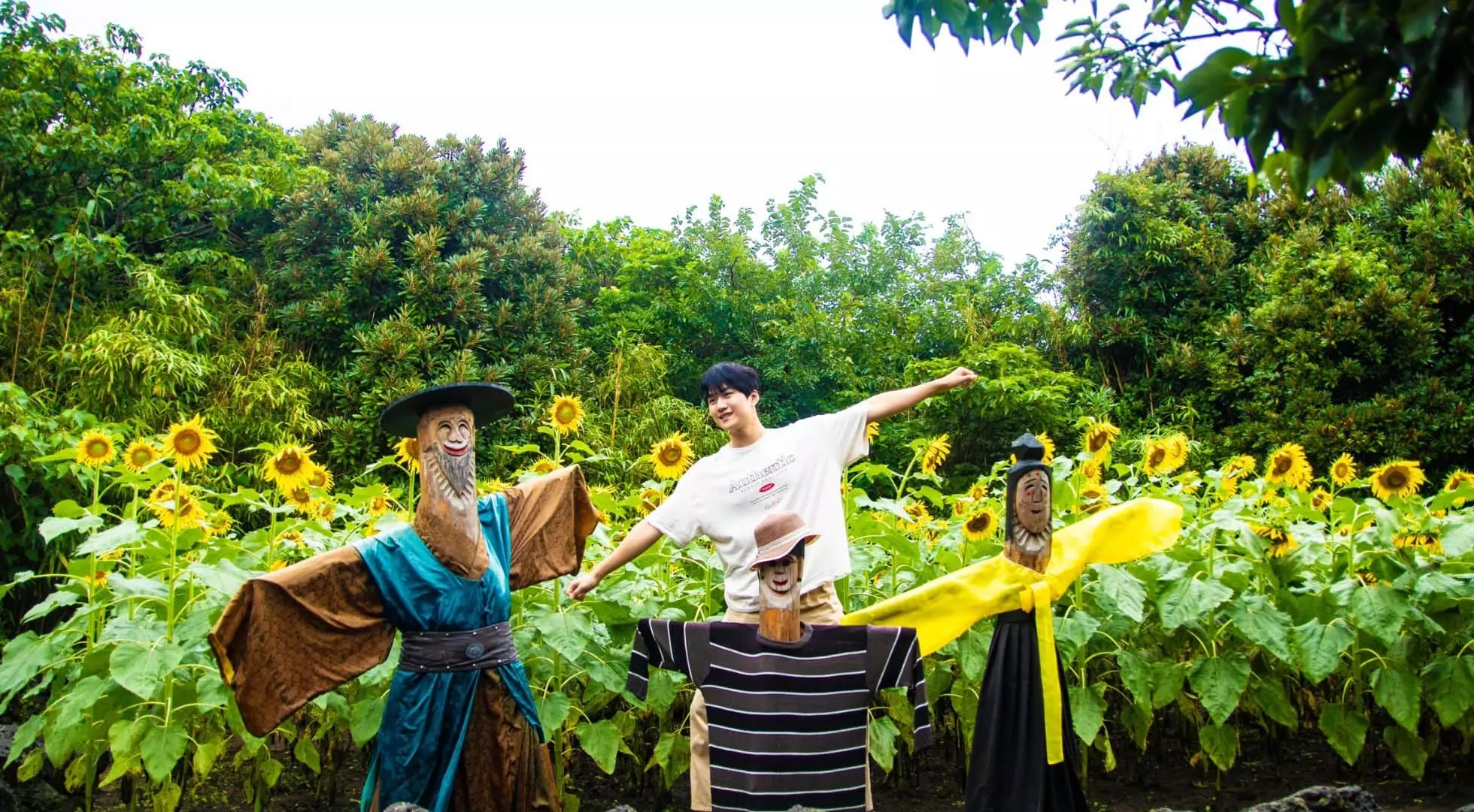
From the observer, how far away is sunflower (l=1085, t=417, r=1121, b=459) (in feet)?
13.3

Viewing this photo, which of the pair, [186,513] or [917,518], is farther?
[917,518]

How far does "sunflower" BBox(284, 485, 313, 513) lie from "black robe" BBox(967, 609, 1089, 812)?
102 inches

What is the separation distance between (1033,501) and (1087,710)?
1.01 meters

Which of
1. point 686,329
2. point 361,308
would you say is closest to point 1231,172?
point 686,329

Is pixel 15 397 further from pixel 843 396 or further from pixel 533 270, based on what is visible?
pixel 843 396

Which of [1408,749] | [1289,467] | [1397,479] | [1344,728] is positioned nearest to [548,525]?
[1289,467]

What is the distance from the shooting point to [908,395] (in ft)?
11.6

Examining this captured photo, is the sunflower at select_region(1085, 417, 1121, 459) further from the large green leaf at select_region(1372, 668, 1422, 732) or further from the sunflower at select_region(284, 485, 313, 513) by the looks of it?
the sunflower at select_region(284, 485, 313, 513)

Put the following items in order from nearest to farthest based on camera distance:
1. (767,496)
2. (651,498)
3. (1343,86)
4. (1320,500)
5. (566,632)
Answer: (1343,86) → (767,496) → (566,632) → (1320,500) → (651,498)

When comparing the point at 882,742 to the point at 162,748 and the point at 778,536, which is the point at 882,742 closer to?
the point at 778,536

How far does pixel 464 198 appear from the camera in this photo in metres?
13.0


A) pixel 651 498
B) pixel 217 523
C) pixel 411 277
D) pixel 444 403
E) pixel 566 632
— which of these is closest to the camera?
pixel 444 403

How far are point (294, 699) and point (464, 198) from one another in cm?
1058

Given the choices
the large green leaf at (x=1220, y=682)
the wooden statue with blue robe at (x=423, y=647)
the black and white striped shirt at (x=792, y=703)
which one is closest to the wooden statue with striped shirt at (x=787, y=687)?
the black and white striped shirt at (x=792, y=703)
